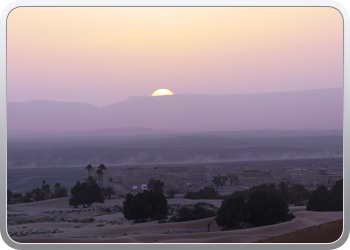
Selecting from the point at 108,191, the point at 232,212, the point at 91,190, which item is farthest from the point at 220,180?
the point at 91,190

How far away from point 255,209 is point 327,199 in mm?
929

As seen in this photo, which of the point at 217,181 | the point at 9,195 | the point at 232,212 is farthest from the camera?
the point at 217,181

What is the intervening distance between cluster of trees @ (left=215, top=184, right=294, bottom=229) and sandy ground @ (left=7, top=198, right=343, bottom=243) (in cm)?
10

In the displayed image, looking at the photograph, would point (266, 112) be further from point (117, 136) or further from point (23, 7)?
point (23, 7)

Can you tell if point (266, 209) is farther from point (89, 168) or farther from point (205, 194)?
point (89, 168)

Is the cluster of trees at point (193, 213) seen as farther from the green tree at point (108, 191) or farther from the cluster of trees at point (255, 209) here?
the green tree at point (108, 191)

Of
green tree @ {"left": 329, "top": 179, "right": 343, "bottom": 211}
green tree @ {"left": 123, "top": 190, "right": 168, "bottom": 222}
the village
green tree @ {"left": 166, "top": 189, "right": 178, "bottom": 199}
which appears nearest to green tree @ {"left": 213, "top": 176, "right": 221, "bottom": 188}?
the village

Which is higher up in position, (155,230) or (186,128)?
(186,128)

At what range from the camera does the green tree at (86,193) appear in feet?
24.9

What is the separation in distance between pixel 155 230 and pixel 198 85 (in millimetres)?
1918

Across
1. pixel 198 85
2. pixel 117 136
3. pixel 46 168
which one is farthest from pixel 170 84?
pixel 46 168

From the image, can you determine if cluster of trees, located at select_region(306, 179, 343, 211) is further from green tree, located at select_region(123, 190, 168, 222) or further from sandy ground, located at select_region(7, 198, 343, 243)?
green tree, located at select_region(123, 190, 168, 222)

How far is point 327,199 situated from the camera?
762cm

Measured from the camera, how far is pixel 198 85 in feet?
25.0
